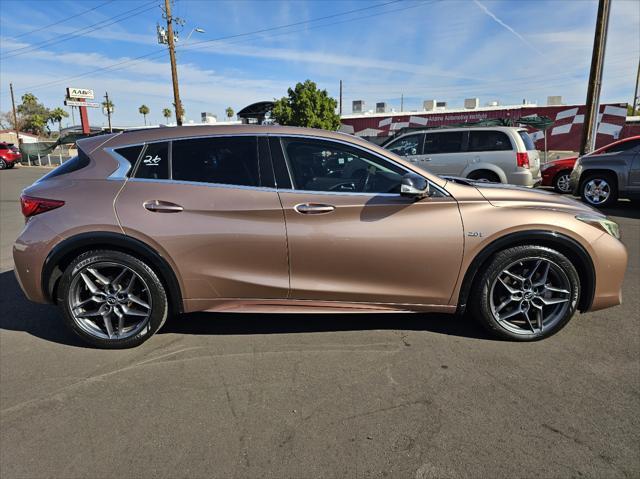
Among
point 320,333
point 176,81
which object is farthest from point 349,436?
point 176,81

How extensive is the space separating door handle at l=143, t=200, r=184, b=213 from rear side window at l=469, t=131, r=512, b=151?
804 cm

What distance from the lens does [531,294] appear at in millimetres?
3316

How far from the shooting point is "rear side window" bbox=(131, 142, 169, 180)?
3.31 metres

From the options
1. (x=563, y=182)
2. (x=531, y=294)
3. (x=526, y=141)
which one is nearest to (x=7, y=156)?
(x=526, y=141)

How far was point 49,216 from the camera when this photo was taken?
3279 millimetres

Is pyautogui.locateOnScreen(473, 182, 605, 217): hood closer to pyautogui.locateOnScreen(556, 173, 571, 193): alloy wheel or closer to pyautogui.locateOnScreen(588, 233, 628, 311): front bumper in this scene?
pyautogui.locateOnScreen(588, 233, 628, 311): front bumper

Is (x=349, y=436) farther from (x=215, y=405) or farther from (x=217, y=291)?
(x=217, y=291)

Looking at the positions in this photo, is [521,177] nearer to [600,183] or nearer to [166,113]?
[600,183]

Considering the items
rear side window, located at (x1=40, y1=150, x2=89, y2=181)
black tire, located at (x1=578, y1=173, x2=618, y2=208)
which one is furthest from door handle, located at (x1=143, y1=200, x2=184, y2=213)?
black tire, located at (x1=578, y1=173, x2=618, y2=208)

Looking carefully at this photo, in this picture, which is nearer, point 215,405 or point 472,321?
point 215,405

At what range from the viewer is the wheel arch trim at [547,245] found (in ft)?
10.5

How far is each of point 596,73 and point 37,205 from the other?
1580 cm

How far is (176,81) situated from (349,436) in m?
24.5

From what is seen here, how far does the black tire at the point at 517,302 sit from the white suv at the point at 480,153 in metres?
5.88
